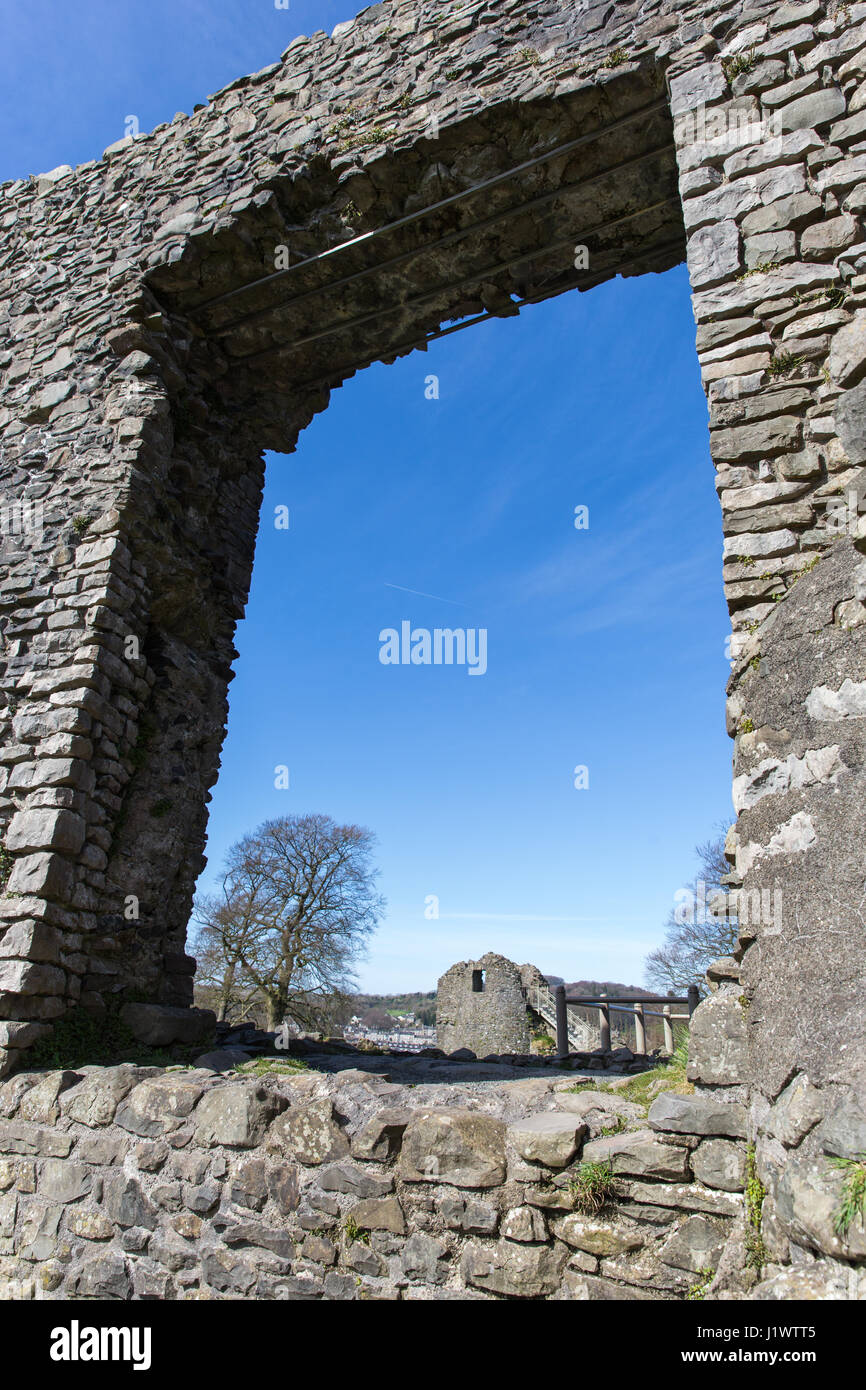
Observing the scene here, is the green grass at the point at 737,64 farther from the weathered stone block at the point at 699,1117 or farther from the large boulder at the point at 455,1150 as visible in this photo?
the large boulder at the point at 455,1150

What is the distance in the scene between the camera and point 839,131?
11.1 feet

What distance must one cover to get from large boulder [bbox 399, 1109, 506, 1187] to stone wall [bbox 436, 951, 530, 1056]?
15401mm

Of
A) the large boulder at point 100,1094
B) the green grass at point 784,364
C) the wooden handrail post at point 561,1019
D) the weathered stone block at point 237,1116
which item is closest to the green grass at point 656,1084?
the weathered stone block at point 237,1116

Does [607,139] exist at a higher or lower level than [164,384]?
higher

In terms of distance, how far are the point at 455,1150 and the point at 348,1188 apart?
1.67 ft

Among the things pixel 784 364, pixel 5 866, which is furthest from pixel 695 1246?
pixel 5 866

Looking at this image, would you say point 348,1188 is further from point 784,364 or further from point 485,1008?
point 485,1008

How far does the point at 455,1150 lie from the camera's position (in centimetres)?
288

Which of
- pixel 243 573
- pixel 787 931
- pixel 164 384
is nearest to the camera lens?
pixel 787 931

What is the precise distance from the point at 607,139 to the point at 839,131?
1.52 metres

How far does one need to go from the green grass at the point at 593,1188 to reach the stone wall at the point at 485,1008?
1568 cm

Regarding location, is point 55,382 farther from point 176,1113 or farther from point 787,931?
point 787,931

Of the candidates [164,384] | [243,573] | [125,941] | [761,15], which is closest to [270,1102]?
[125,941]
